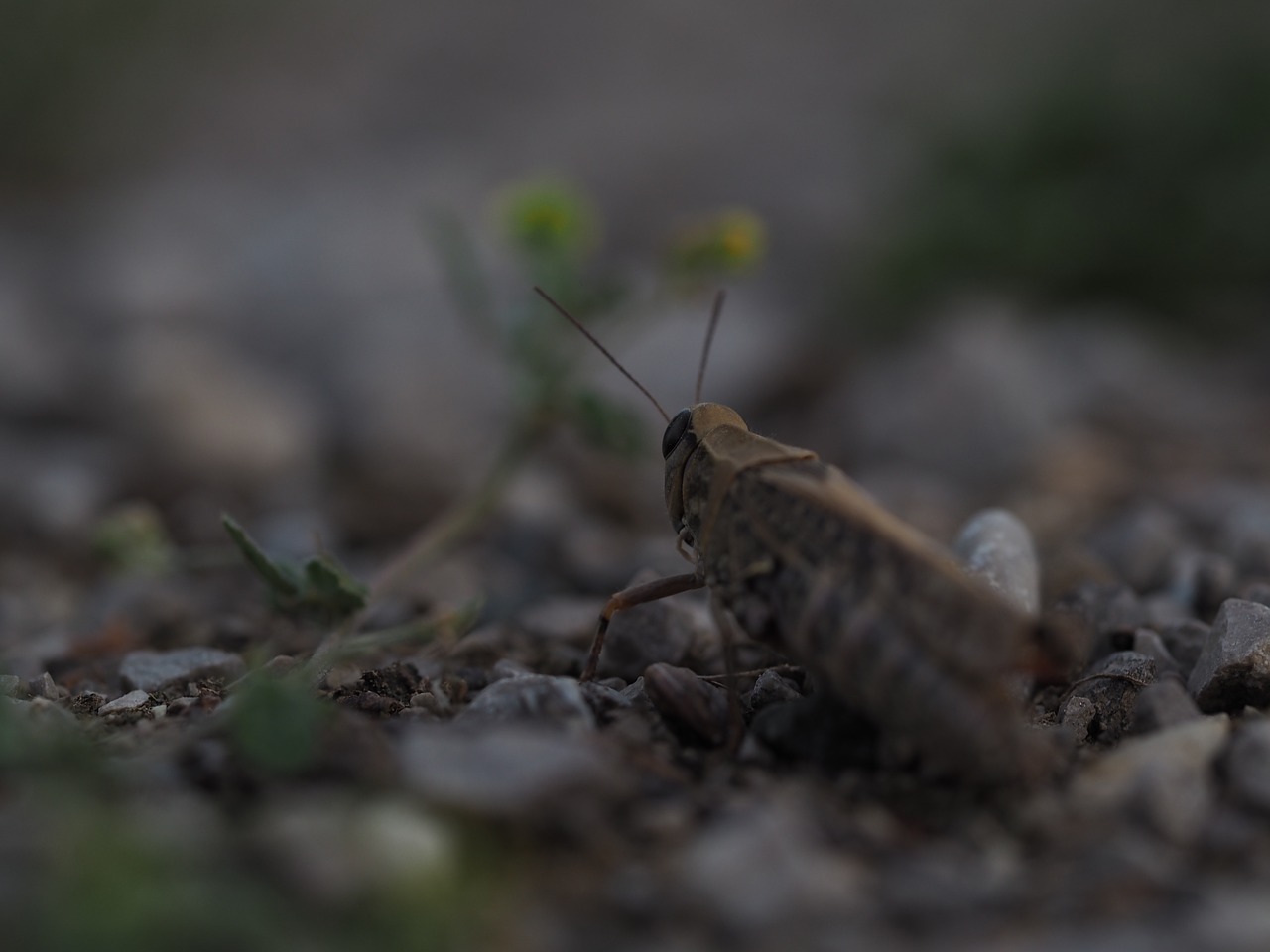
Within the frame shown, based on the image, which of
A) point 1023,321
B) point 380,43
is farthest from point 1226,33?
point 380,43

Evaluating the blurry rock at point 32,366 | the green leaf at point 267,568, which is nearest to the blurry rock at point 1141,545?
the green leaf at point 267,568

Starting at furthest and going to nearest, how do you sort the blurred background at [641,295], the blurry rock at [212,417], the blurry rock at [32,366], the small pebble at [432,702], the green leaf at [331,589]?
the blurry rock at [32,366] → the blurry rock at [212,417] → the blurred background at [641,295] → the green leaf at [331,589] → the small pebble at [432,702]

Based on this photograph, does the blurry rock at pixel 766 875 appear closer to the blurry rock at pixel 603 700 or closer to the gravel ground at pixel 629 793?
the gravel ground at pixel 629 793

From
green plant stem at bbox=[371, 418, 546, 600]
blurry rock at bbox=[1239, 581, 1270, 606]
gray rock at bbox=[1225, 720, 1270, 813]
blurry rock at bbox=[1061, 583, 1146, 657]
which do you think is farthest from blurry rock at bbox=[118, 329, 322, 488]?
gray rock at bbox=[1225, 720, 1270, 813]

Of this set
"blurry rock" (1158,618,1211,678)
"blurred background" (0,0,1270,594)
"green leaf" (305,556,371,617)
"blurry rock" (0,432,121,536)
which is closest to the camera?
"blurry rock" (1158,618,1211,678)

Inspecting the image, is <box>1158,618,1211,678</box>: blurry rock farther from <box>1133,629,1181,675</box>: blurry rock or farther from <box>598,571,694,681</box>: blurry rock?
<box>598,571,694,681</box>: blurry rock

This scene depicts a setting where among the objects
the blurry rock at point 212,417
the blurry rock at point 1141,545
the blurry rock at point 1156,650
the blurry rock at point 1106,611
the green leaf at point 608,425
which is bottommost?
the blurry rock at point 1156,650
